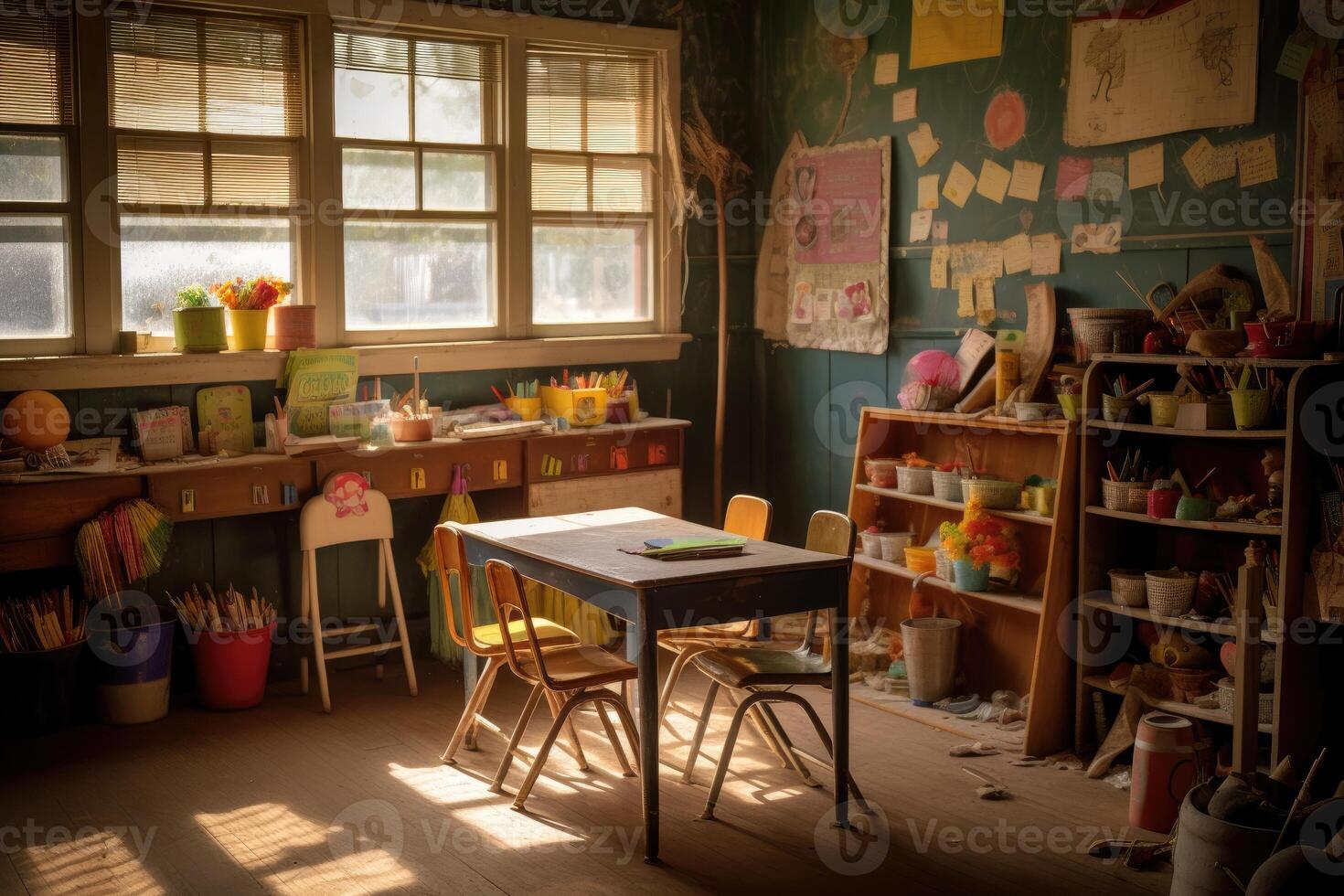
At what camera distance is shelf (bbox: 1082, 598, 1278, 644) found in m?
4.54

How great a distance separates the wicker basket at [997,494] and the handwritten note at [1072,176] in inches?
47.2

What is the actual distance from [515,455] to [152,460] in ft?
5.19

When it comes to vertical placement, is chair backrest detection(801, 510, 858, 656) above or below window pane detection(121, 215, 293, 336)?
below

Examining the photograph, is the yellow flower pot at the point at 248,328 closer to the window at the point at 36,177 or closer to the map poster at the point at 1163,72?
the window at the point at 36,177

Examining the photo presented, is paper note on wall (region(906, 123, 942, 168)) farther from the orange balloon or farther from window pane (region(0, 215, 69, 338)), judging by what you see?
the orange balloon

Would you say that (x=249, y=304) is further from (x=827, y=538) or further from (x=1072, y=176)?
(x=1072, y=176)

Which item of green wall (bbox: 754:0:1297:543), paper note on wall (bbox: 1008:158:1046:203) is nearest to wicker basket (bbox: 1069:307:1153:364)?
green wall (bbox: 754:0:1297:543)

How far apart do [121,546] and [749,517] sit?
2.40 meters

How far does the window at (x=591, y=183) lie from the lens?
6758 mm

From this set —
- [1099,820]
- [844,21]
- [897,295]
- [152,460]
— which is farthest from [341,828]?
[844,21]

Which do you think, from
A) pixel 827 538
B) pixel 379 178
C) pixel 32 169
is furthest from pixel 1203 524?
pixel 32 169

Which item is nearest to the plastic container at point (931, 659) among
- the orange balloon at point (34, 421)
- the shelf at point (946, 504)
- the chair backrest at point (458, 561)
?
the shelf at point (946, 504)

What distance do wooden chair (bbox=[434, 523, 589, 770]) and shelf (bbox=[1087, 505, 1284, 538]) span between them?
1987mm

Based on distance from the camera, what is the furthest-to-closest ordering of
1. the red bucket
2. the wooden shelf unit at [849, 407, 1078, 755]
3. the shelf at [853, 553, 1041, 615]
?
the red bucket, the shelf at [853, 553, 1041, 615], the wooden shelf unit at [849, 407, 1078, 755]
